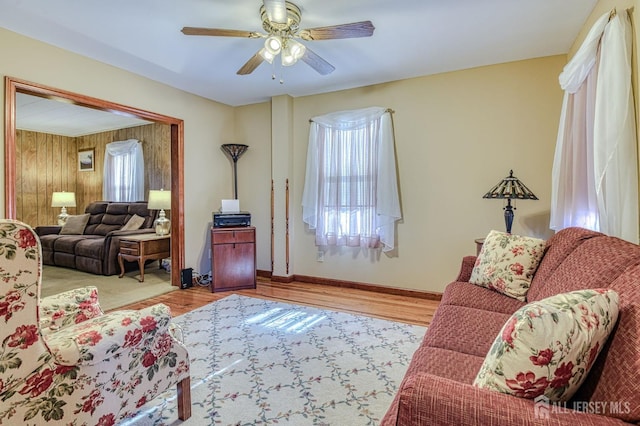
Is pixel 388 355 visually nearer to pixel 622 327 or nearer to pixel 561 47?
pixel 622 327

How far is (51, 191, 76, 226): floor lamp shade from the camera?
20.6 ft

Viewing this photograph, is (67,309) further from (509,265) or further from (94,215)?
(94,215)

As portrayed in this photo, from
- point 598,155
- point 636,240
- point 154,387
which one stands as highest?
point 598,155

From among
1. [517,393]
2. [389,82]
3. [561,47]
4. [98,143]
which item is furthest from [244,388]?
[98,143]

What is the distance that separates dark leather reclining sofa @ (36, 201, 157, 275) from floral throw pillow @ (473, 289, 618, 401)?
16.5ft

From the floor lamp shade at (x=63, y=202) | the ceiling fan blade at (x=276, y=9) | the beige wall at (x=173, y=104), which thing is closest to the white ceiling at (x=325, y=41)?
the beige wall at (x=173, y=104)

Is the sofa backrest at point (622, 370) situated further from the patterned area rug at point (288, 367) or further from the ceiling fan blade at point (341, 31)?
the ceiling fan blade at point (341, 31)

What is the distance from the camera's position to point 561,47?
2.88 metres

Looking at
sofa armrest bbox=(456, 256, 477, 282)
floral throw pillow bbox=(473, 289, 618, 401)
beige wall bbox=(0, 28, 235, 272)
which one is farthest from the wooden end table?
floral throw pillow bbox=(473, 289, 618, 401)

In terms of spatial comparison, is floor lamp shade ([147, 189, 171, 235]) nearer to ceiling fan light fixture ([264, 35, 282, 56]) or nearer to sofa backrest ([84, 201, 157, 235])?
sofa backrest ([84, 201, 157, 235])

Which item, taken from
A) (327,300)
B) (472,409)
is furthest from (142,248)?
(472,409)

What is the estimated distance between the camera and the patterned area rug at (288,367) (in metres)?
1.68

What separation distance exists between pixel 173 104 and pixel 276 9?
2.46 m

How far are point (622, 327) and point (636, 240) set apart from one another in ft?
3.57
